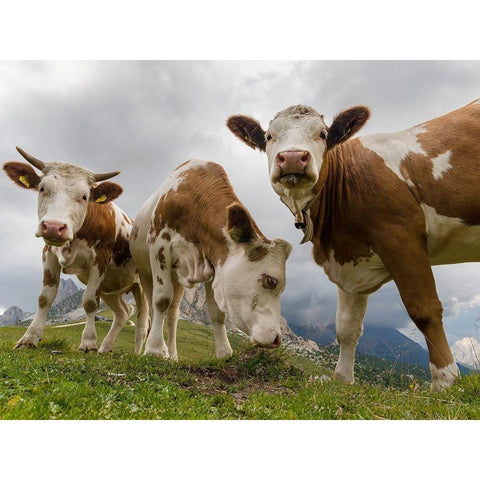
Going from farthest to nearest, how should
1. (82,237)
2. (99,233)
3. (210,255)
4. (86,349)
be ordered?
(99,233) → (82,237) → (86,349) → (210,255)

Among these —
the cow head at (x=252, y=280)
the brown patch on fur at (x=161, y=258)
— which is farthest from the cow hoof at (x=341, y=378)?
the brown patch on fur at (x=161, y=258)

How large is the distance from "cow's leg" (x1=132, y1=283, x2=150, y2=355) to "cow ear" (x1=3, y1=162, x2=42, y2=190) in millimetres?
3790

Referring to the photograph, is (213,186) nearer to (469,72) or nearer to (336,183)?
(336,183)

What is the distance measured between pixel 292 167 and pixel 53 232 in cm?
397

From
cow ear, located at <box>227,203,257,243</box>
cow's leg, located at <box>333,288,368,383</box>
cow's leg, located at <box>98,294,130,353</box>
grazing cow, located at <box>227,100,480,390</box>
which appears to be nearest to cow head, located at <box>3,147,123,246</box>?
cow ear, located at <box>227,203,257,243</box>

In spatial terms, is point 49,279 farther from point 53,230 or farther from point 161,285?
point 161,285

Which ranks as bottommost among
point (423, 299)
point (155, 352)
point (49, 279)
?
point (155, 352)

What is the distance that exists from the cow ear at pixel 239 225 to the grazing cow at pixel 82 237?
8.69ft


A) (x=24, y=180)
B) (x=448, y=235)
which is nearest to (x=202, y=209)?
(x=24, y=180)

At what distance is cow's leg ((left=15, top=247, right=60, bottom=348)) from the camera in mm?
7953

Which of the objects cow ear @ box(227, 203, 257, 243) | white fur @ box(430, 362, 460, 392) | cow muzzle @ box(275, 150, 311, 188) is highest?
cow muzzle @ box(275, 150, 311, 188)

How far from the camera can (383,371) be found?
21.1 feet

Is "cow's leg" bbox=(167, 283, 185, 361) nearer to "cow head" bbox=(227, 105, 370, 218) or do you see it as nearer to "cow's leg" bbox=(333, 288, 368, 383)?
"cow's leg" bbox=(333, 288, 368, 383)

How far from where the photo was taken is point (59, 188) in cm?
723
